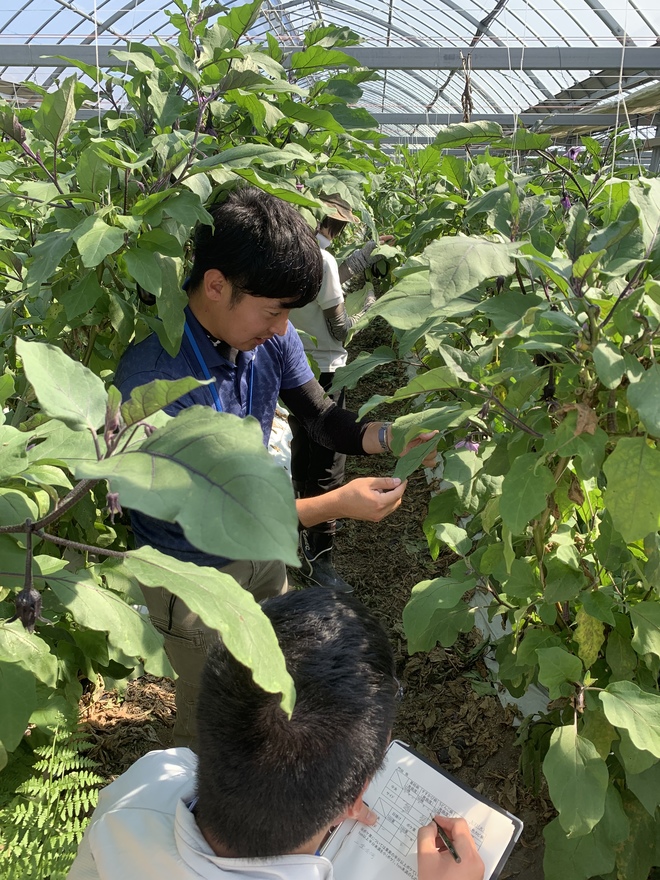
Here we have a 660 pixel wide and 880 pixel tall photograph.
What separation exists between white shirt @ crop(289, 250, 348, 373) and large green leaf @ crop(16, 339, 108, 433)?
8.82 feet

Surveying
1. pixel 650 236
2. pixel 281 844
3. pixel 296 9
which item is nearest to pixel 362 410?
pixel 650 236

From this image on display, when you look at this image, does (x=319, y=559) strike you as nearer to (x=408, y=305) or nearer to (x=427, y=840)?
(x=427, y=840)

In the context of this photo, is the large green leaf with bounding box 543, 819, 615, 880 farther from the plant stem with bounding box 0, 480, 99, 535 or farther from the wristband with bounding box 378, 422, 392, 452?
the plant stem with bounding box 0, 480, 99, 535

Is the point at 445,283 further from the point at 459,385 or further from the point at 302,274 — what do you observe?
the point at 302,274

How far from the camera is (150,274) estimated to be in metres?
1.40

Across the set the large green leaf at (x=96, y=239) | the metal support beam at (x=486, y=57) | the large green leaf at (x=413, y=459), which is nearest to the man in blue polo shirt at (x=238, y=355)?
the large green leaf at (x=96, y=239)

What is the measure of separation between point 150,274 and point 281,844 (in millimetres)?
1007

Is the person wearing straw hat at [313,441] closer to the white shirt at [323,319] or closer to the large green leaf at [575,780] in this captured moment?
the white shirt at [323,319]

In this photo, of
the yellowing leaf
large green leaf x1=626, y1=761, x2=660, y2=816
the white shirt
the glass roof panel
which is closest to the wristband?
the yellowing leaf

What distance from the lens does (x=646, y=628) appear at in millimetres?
1282

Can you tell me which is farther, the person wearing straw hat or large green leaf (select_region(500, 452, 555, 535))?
the person wearing straw hat

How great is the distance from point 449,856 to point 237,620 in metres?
0.84

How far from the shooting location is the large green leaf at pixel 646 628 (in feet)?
4.17

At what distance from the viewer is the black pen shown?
1210 mm
